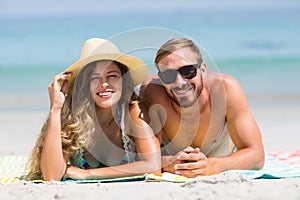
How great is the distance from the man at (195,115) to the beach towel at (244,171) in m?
0.12

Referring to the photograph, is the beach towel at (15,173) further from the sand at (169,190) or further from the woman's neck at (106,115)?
the woman's neck at (106,115)

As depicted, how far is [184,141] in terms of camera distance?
4.17 m

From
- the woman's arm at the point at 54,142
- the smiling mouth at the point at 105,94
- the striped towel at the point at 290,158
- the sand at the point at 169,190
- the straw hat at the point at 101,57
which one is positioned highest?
the straw hat at the point at 101,57

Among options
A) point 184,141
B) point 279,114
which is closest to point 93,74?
point 184,141

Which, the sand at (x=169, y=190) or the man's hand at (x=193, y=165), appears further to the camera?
the man's hand at (x=193, y=165)

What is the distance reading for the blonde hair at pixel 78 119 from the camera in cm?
391

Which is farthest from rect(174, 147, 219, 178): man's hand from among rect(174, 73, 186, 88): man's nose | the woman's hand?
the woman's hand

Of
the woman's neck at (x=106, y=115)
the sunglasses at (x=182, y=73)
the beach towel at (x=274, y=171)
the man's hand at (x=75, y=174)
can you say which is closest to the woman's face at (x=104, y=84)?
the woman's neck at (x=106, y=115)

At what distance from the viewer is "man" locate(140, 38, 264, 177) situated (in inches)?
151

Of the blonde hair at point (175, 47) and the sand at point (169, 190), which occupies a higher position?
the blonde hair at point (175, 47)

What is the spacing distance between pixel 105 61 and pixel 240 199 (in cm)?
135

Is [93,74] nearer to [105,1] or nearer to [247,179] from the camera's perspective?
[247,179]

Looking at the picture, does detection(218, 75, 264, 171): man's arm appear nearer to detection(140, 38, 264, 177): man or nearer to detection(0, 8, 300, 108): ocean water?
detection(140, 38, 264, 177): man

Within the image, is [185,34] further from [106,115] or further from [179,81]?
[179,81]
